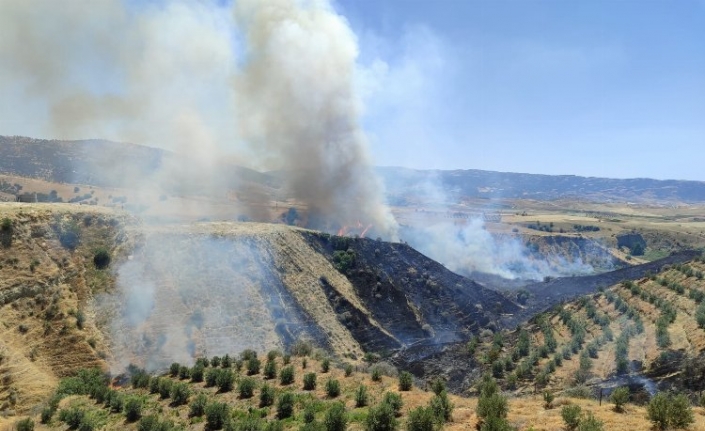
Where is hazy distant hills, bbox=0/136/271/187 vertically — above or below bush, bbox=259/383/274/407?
above

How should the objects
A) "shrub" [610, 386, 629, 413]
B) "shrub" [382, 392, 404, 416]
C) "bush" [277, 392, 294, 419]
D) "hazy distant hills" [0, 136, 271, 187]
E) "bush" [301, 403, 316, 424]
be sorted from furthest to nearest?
"hazy distant hills" [0, 136, 271, 187]
"bush" [277, 392, 294, 419]
"bush" [301, 403, 316, 424]
"shrub" [382, 392, 404, 416]
"shrub" [610, 386, 629, 413]

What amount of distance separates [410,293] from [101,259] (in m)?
36.2

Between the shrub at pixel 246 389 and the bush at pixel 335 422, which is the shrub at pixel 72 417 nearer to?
the shrub at pixel 246 389

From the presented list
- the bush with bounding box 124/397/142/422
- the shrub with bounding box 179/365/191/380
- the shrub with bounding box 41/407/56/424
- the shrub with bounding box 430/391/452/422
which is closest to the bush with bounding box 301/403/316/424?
the shrub with bounding box 430/391/452/422

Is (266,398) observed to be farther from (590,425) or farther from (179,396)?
(590,425)

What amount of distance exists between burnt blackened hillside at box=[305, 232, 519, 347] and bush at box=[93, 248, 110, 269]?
24892 millimetres

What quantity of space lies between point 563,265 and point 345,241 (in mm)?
61869

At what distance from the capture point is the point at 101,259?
41.3 metres

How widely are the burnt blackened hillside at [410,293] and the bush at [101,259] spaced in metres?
24.9

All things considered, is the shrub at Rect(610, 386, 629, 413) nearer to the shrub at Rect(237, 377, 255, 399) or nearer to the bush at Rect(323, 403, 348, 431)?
the bush at Rect(323, 403, 348, 431)

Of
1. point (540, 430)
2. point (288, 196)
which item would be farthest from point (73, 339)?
point (288, 196)

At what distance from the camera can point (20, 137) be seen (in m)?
133

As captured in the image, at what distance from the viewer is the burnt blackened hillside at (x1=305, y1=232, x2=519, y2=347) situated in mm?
54750

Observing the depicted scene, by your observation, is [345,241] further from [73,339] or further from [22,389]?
[22,389]
